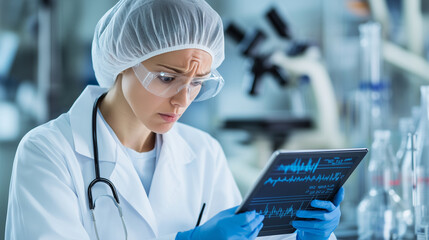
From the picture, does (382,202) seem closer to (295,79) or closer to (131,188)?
(131,188)

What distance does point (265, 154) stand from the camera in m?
3.14

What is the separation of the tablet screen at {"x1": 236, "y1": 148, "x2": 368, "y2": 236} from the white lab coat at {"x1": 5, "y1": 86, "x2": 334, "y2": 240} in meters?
0.22

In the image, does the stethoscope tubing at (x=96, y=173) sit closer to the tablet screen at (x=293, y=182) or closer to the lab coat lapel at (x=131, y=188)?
the lab coat lapel at (x=131, y=188)

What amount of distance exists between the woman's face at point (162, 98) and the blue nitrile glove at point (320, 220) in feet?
1.27

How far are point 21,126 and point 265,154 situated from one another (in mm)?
1491

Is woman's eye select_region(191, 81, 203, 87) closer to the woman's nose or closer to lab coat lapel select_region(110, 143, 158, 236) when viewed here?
the woman's nose

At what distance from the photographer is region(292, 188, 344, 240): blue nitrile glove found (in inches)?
45.8

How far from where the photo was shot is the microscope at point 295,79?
2773mm

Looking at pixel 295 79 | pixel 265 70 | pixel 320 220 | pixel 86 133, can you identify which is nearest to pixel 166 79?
pixel 86 133

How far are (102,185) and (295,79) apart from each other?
2.10 metres

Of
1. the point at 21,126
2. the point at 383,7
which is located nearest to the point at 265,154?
the point at 383,7

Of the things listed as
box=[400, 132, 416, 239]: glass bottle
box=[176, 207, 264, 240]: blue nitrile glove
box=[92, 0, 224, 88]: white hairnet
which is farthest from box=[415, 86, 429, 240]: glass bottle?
box=[92, 0, 224, 88]: white hairnet

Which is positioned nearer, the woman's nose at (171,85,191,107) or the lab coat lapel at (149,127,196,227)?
the woman's nose at (171,85,191,107)

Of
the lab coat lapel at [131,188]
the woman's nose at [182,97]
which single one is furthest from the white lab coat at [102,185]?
the woman's nose at [182,97]
